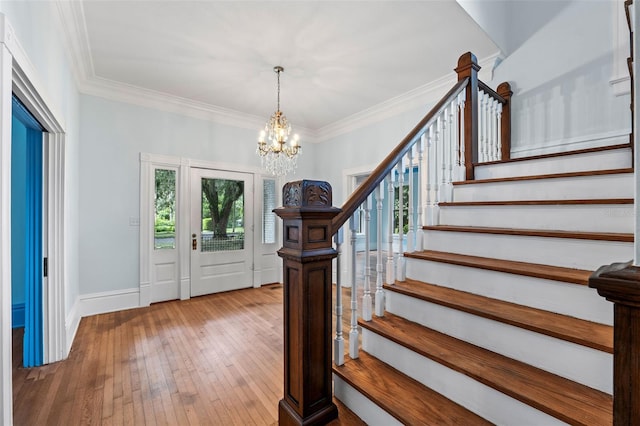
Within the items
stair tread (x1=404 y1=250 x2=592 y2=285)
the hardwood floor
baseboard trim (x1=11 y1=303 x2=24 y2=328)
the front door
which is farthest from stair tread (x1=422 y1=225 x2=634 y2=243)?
baseboard trim (x1=11 y1=303 x2=24 y2=328)

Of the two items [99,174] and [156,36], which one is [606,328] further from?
[99,174]

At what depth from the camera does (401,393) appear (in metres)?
1.38

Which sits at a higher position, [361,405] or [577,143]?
[577,143]

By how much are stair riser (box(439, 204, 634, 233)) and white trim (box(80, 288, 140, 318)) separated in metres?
3.90

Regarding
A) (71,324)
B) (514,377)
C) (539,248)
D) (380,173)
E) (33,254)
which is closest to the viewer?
(514,377)

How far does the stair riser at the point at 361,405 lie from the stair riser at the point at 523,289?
81 centimetres

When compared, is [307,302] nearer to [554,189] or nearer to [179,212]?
[554,189]

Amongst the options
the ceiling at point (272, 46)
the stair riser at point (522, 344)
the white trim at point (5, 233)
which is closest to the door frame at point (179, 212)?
the ceiling at point (272, 46)

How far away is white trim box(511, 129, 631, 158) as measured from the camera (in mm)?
2443

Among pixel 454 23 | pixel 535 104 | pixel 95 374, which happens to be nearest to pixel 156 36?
pixel 454 23

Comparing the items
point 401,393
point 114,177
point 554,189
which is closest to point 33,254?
point 114,177

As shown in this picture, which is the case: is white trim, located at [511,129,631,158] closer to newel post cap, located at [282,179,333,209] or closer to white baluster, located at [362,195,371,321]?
white baluster, located at [362,195,371,321]

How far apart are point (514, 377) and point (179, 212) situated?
13.5ft

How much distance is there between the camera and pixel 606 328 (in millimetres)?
1186
